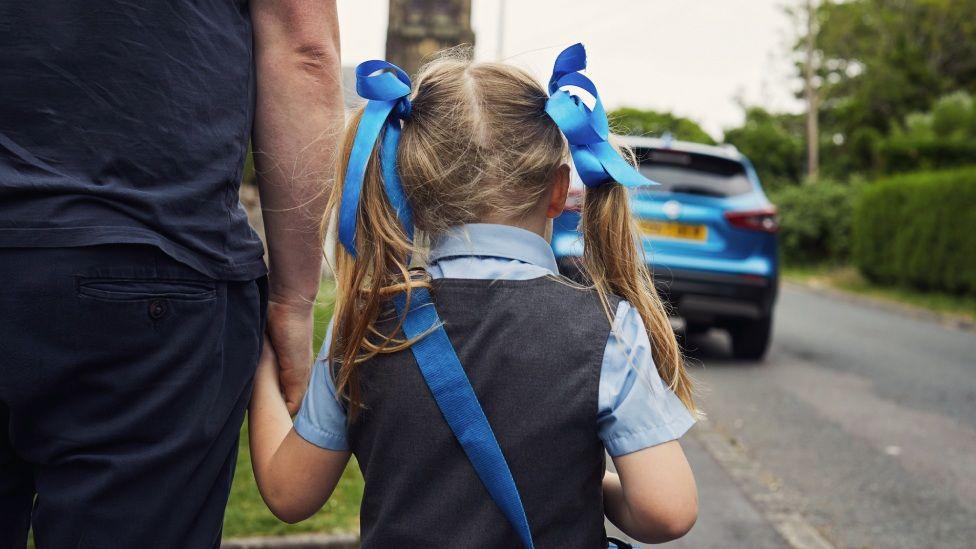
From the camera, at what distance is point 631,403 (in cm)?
140

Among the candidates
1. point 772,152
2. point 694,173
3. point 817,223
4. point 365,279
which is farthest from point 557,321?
point 772,152

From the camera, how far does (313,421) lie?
5.02ft

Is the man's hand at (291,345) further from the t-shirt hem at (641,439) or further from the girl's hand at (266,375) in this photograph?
the t-shirt hem at (641,439)

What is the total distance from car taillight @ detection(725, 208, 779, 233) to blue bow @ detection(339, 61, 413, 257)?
698cm

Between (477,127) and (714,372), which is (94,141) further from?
(714,372)

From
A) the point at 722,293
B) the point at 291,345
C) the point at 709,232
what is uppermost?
the point at 291,345

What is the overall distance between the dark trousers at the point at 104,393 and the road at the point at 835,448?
1.85m

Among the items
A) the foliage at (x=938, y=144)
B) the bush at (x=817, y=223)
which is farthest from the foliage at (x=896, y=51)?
the foliage at (x=938, y=144)

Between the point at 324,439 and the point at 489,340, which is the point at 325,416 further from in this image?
the point at 489,340

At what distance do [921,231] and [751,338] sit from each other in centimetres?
1059

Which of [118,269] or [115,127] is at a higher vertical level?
[115,127]

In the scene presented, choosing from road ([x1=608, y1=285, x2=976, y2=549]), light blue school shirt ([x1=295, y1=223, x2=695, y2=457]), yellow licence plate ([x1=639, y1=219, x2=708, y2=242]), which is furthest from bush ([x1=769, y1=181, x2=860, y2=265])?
light blue school shirt ([x1=295, y1=223, x2=695, y2=457])

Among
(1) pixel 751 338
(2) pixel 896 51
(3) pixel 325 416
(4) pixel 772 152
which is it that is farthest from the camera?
(4) pixel 772 152

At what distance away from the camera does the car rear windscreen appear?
8242mm
